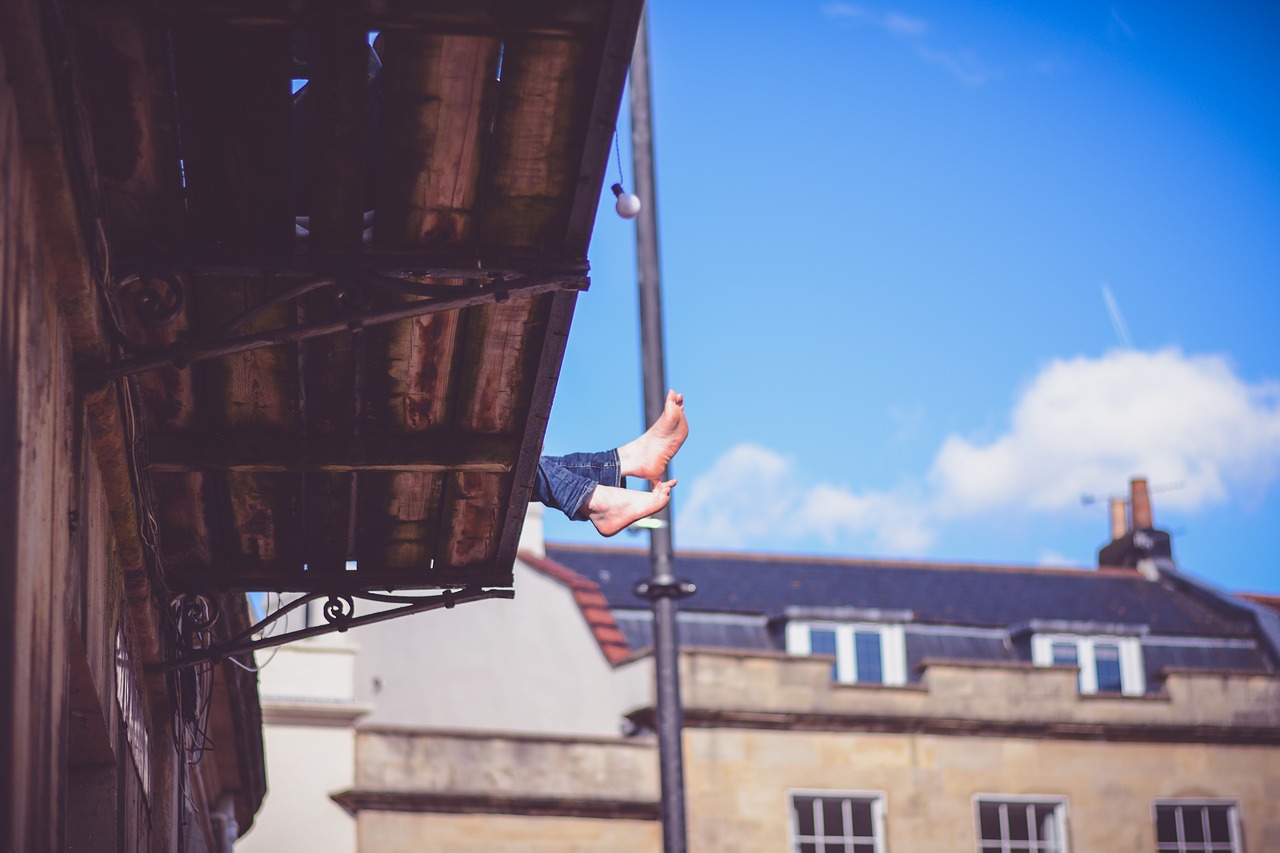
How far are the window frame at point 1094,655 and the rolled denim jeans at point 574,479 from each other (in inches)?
1104

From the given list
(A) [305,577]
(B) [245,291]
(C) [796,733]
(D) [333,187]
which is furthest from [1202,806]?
(D) [333,187]

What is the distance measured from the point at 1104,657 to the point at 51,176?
1298 inches

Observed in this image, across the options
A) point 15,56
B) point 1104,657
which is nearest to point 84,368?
point 15,56

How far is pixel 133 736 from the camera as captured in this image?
845cm

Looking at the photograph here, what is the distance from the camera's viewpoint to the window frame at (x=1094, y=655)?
35.2 metres

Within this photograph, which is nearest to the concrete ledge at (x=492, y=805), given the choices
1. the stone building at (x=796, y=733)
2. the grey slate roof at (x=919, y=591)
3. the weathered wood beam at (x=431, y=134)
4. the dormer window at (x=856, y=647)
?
the stone building at (x=796, y=733)

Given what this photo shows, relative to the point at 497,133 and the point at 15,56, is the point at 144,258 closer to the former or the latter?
the point at 497,133

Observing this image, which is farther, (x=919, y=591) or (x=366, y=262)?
(x=919, y=591)

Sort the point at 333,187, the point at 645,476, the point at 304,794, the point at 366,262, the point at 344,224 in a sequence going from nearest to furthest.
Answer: the point at 333,187
the point at 344,224
the point at 366,262
the point at 645,476
the point at 304,794

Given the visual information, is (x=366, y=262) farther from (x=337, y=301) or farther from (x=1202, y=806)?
(x=1202, y=806)

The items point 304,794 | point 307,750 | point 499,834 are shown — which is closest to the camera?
A: point 499,834

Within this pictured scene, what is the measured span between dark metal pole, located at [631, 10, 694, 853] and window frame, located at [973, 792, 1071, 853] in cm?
1557

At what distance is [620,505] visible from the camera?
8.08 m

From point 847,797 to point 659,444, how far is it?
2228 centimetres
